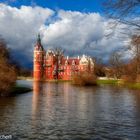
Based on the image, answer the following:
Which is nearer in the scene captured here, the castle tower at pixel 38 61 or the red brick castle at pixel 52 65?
the red brick castle at pixel 52 65

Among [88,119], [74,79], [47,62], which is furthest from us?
→ [47,62]

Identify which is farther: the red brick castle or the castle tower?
the castle tower

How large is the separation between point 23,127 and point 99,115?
8.15 meters

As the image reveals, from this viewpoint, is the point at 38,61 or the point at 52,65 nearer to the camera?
the point at 52,65

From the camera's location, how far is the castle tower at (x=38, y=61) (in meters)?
156

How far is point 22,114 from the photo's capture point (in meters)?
26.9

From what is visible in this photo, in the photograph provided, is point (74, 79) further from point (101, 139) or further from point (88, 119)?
point (101, 139)

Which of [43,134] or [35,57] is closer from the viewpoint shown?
[43,134]

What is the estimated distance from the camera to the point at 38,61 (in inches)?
6260

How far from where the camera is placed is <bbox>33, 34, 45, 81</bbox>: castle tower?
15616cm

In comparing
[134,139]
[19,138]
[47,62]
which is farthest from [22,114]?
[47,62]

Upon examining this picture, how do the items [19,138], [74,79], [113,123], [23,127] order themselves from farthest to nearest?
[74,79]
[113,123]
[23,127]
[19,138]

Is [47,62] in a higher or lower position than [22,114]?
higher

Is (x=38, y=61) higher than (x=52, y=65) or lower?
higher
